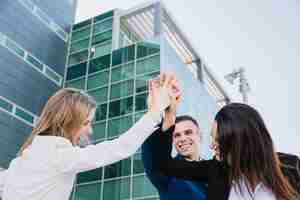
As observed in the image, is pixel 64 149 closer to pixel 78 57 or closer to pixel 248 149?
pixel 248 149

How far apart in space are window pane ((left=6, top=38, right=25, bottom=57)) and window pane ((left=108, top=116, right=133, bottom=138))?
7101 millimetres

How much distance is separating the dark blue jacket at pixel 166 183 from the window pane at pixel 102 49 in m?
19.1

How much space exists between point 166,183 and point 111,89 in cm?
1706

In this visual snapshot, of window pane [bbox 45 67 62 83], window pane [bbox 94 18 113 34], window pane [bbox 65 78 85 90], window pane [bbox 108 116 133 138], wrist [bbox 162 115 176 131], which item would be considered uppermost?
window pane [bbox 94 18 113 34]

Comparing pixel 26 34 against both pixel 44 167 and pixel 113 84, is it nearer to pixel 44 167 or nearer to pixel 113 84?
pixel 113 84

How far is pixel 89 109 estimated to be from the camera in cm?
225

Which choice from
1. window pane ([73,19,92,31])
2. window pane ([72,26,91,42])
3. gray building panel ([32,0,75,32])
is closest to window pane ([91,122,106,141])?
window pane ([72,26,91,42])

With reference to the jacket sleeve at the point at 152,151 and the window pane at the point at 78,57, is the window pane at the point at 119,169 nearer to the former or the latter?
the window pane at the point at 78,57

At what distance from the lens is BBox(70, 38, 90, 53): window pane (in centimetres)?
2288

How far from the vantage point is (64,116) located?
7.14 ft

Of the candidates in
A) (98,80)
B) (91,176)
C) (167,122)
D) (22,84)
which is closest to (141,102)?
(91,176)

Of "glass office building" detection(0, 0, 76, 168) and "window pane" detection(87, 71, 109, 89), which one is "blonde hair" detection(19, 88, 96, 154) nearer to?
"window pane" detection(87, 71, 109, 89)

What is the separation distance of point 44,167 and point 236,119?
94cm

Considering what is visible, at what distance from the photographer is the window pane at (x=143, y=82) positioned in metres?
18.0
